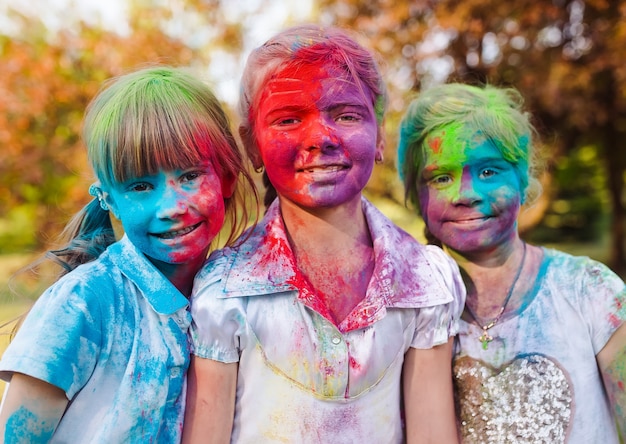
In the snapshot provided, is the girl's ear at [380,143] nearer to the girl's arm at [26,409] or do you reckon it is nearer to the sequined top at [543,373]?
the sequined top at [543,373]

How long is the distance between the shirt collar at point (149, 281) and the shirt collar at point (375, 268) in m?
0.16

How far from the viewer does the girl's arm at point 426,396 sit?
78.4 inches

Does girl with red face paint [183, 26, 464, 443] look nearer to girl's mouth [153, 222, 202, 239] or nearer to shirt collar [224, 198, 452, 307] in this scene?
shirt collar [224, 198, 452, 307]

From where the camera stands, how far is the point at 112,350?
178 centimetres

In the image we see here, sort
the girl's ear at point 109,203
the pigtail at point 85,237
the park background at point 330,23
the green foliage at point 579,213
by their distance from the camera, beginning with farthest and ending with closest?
the green foliage at point 579,213
the park background at point 330,23
the pigtail at point 85,237
the girl's ear at point 109,203

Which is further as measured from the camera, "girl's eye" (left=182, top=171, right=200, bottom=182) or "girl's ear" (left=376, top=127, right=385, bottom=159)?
"girl's ear" (left=376, top=127, right=385, bottom=159)

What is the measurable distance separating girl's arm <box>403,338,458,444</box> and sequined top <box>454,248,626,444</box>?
16cm

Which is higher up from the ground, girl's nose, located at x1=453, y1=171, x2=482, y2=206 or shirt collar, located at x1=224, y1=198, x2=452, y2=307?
girl's nose, located at x1=453, y1=171, x2=482, y2=206

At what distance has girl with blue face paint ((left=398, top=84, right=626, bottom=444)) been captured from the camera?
2.12 meters

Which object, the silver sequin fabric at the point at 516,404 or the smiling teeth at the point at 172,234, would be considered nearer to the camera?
the smiling teeth at the point at 172,234

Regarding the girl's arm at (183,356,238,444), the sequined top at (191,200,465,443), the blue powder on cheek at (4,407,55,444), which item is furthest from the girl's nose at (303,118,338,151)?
the blue powder on cheek at (4,407,55,444)

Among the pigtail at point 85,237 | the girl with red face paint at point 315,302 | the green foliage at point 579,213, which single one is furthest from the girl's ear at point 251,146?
the green foliage at point 579,213

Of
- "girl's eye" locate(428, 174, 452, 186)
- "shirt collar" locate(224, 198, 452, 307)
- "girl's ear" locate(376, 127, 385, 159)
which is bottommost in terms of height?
"shirt collar" locate(224, 198, 452, 307)

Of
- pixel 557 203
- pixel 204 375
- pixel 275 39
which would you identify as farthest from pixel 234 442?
pixel 557 203
